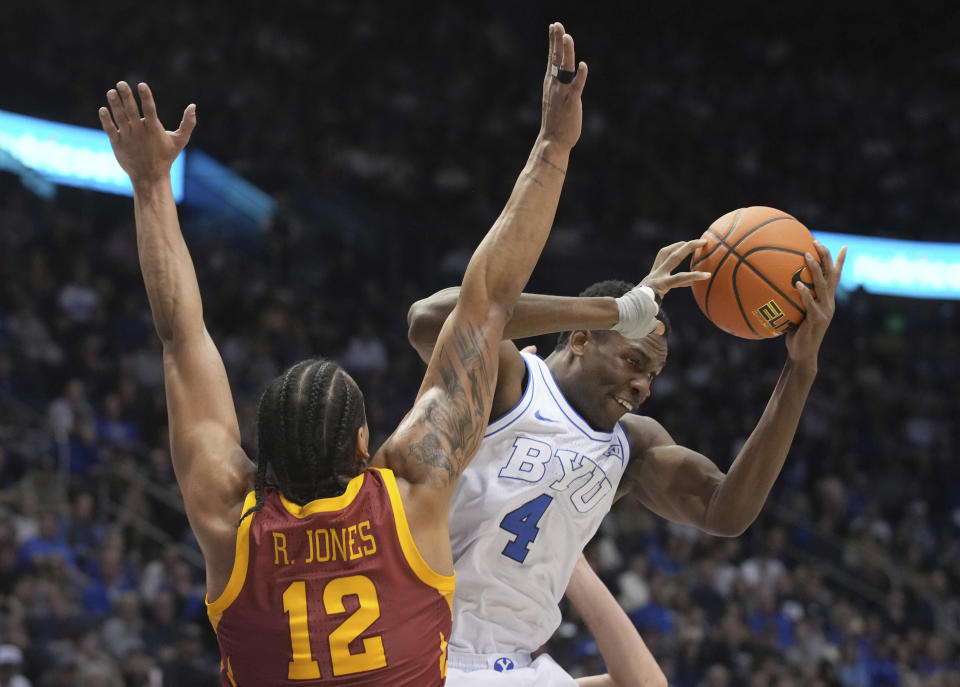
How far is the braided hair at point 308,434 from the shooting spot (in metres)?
2.57

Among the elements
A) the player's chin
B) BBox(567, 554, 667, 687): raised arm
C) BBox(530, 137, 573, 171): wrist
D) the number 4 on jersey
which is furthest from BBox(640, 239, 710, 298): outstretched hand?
BBox(567, 554, 667, 687): raised arm

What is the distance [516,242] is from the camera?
2.99m

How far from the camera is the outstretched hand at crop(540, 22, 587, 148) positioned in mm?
3186

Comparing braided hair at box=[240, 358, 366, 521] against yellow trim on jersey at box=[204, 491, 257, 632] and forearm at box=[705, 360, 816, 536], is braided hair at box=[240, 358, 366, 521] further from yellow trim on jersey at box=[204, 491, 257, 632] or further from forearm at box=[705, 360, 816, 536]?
forearm at box=[705, 360, 816, 536]

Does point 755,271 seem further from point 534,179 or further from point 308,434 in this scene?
point 308,434

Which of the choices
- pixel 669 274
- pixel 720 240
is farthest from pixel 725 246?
pixel 669 274

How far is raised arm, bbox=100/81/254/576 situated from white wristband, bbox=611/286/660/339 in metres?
1.17

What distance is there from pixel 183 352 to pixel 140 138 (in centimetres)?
67

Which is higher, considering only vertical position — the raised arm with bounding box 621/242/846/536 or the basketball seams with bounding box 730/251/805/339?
the basketball seams with bounding box 730/251/805/339

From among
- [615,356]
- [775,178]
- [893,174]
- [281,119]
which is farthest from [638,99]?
[615,356]

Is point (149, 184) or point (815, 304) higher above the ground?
point (149, 184)

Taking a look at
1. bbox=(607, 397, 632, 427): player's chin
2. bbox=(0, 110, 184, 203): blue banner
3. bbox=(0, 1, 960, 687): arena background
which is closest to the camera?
bbox=(607, 397, 632, 427): player's chin

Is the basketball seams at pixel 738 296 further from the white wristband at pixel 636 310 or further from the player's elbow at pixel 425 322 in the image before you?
the player's elbow at pixel 425 322

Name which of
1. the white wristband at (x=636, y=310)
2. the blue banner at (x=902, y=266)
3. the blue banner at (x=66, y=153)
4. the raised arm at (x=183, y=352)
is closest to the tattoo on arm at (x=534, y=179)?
the white wristband at (x=636, y=310)
